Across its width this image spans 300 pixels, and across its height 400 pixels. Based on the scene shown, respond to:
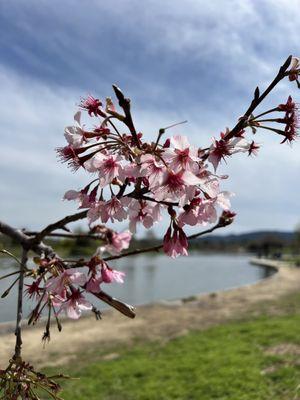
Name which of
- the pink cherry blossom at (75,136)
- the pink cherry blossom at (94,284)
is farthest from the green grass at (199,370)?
the pink cherry blossom at (75,136)

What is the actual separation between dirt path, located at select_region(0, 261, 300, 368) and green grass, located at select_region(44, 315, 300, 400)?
103cm

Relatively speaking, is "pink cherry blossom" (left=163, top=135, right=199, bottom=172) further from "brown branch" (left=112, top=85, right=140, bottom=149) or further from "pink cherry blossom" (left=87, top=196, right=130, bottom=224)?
"pink cherry blossom" (left=87, top=196, right=130, bottom=224)

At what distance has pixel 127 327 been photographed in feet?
45.0

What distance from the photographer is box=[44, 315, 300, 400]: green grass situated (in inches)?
251

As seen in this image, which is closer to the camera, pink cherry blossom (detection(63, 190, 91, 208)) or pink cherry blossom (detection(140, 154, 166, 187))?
pink cherry blossom (detection(140, 154, 166, 187))

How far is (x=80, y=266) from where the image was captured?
109 cm

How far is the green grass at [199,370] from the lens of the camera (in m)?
6.36

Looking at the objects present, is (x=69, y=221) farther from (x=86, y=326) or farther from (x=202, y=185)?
(x=86, y=326)

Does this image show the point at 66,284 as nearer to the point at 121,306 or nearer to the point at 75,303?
the point at 75,303

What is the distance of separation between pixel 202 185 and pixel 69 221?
18.2 inches

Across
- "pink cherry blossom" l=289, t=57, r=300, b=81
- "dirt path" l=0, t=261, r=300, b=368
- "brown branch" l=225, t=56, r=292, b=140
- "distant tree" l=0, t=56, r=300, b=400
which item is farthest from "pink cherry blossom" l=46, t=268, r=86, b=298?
"dirt path" l=0, t=261, r=300, b=368

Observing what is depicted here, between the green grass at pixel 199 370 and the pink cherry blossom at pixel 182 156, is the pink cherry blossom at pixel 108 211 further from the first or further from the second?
the green grass at pixel 199 370

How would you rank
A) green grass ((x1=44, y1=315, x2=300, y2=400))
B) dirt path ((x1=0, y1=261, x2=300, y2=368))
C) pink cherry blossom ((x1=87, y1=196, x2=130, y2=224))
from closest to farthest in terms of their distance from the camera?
1. pink cherry blossom ((x1=87, y1=196, x2=130, y2=224))
2. green grass ((x1=44, y1=315, x2=300, y2=400))
3. dirt path ((x1=0, y1=261, x2=300, y2=368))

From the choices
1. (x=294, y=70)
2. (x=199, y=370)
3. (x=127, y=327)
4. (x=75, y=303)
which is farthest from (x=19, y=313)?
(x=127, y=327)
